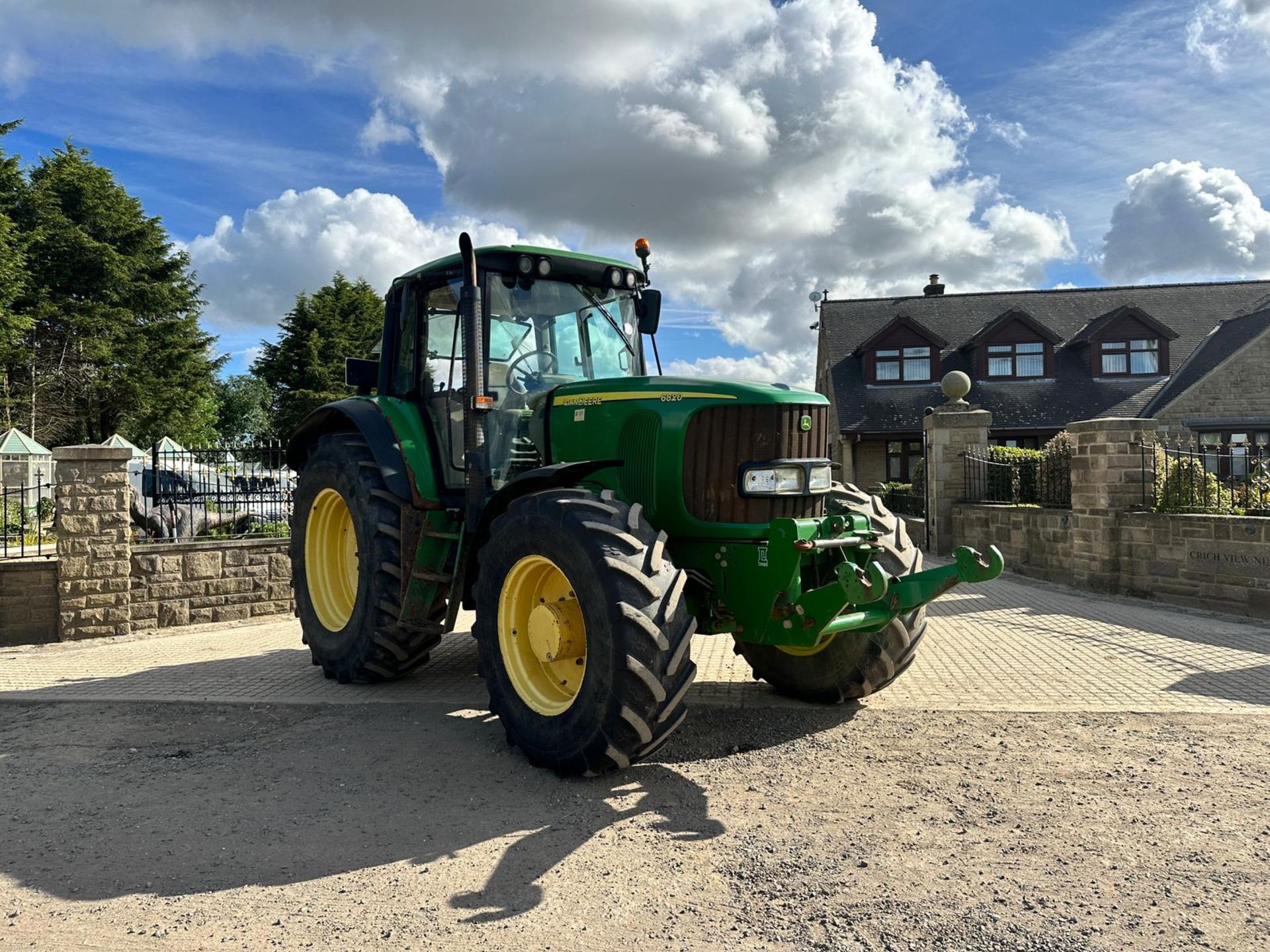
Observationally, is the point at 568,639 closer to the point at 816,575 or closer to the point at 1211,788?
the point at 816,575

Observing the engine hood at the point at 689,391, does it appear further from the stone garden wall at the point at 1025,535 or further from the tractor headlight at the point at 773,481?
the stone garden wall at the point at 1025,535

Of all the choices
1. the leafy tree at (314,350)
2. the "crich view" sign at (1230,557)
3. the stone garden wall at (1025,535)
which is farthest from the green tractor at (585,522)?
the leafy tree at (314,350)

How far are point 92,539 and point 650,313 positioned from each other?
19.2ft

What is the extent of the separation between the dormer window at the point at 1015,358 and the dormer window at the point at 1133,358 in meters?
1.87

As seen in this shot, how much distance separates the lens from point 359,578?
605 centimetres

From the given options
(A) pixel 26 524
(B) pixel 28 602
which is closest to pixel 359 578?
(B) pixel 28 602

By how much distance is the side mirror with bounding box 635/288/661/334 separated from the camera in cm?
609

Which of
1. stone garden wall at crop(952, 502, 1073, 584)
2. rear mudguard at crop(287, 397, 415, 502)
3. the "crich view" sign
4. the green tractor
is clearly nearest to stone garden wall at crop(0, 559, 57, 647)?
rear mudguard at crop(287, 397, 415, 502)

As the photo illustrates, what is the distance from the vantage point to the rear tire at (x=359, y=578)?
19.3ft

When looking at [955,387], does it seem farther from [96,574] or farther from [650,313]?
[96,574]

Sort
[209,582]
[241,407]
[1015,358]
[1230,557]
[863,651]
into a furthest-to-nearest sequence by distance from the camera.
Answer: [241,407] < [1015,358] < [209,582] < [1230,557] < [863,651]

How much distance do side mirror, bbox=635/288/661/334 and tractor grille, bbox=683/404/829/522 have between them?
5.27ft

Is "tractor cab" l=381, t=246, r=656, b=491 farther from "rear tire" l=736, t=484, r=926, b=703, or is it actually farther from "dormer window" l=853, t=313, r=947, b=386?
"dormer window" l=853, t=313, r=947, b=386

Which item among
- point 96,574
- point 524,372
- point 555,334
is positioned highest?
point 555,334
